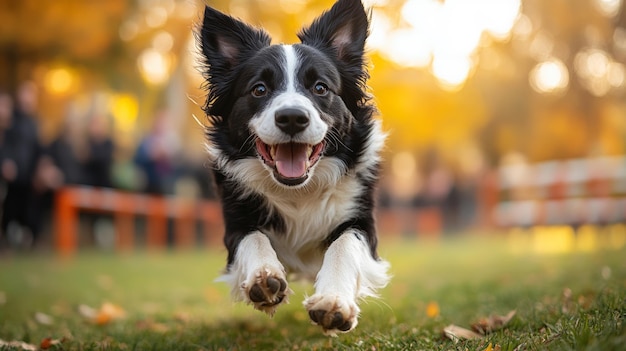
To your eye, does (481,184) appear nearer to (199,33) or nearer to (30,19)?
(30,19)

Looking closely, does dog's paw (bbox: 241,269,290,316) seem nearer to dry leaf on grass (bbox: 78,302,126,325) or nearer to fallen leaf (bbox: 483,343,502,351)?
fallen leaf (bbox: 483,343,502,351)

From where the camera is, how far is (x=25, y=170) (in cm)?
1307

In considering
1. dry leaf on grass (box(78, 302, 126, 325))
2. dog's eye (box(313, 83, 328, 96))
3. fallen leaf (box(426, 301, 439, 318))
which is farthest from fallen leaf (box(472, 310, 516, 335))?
dry leaf on grass (box(78, 302, 126, 325))

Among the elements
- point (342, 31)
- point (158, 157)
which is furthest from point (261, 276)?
point (158, 157)

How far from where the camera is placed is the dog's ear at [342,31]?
5.16 m

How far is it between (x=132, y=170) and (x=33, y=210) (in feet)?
9.95

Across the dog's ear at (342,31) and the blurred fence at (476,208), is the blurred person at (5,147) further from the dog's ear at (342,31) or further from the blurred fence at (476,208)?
the dog's ear at (342,31)

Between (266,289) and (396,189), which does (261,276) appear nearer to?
(266,289)

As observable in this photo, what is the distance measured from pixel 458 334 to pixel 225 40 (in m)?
2.74

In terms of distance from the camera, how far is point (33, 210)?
43.8ft

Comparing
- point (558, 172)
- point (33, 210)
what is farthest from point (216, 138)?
point (558, 172)

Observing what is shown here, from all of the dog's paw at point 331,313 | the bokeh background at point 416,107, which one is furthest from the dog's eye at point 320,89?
the bokeh background at point 416,107

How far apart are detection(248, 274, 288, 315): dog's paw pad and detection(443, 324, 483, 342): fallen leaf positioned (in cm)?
101

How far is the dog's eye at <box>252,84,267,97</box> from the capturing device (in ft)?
15.6
